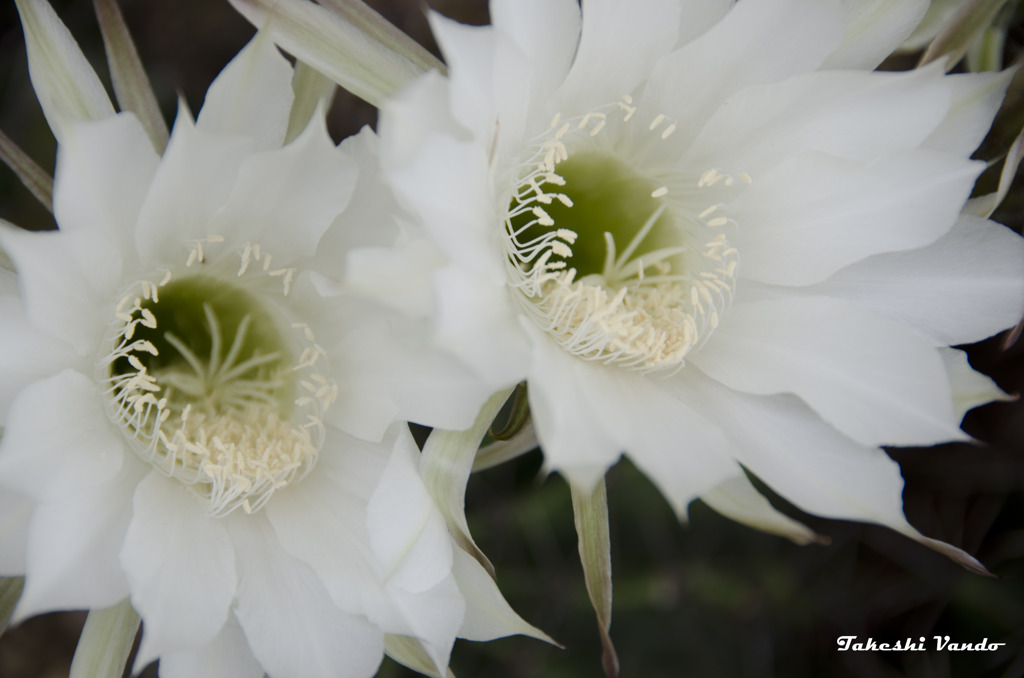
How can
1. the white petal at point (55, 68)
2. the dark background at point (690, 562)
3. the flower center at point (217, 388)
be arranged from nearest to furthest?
the white petal at point (55, 68) → the flower center at point (217, 388) → the dark background at point (690, 562)

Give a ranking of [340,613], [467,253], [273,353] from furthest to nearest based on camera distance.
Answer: [273,353] → [340,613] → [467,253]

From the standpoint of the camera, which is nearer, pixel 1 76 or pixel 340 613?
pixel 340 613

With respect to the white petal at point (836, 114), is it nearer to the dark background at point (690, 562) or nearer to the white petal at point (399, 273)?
the white petal at point (399, 273)

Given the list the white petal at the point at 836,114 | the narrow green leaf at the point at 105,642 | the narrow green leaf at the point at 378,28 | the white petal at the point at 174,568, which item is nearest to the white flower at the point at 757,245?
the white petal at the point at 836,114

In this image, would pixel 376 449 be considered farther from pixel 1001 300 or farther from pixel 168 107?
pixel 168 107

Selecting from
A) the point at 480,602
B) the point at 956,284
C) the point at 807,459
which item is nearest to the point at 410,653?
the point at 480,602

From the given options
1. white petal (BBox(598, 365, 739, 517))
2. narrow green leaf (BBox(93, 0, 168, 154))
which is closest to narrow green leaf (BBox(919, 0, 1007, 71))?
white petal (BBox(598, 365, 739, 517))

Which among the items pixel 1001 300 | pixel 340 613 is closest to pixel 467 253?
pixel 340 613
